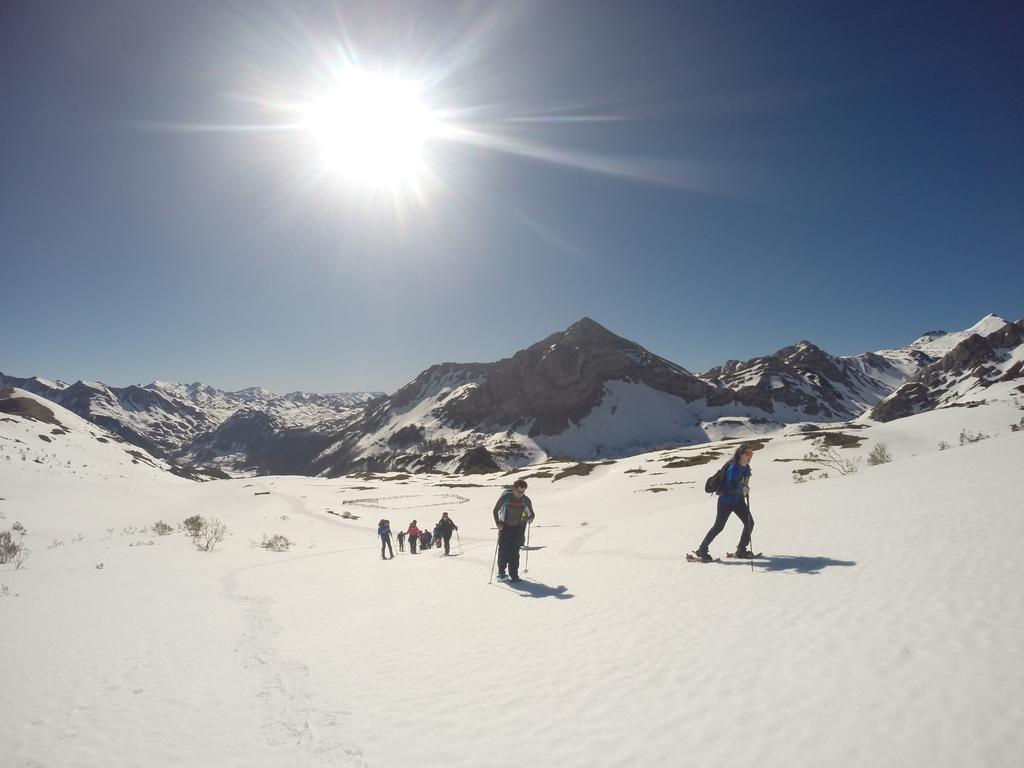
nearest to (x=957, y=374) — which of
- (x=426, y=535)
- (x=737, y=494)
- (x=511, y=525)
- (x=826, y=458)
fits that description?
(x=826, y=458)

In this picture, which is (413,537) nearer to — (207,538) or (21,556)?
(207,538)

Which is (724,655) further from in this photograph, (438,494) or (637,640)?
(438,494)

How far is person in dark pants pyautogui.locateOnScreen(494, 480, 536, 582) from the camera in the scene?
1105cm

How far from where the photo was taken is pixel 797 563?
905 centimetres

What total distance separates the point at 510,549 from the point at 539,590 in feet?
4.58

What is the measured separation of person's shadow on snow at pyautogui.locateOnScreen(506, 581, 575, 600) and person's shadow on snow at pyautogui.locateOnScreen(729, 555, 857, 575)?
3836mm

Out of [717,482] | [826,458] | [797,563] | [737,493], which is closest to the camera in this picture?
[797,563]

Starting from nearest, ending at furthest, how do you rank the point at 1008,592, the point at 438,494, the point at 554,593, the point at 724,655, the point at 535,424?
the point at 724,655
the point at 1008,592
the point at 554,593
the point at 438,494
the point at 535,424

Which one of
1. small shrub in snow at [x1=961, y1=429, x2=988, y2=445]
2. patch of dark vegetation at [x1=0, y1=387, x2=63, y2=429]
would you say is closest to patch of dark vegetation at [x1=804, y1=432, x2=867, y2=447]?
small shrub in snow at [x1=961, y1=429, x2=988, y2=445]

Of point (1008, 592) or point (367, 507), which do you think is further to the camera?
point (367, 507)

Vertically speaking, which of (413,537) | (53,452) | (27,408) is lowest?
(413,537)

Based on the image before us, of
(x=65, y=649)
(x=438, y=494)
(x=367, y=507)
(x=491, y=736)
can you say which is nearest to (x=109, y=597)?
(x=65, y=649)

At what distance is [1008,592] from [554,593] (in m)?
6.81

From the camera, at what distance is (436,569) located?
13.9 metres
